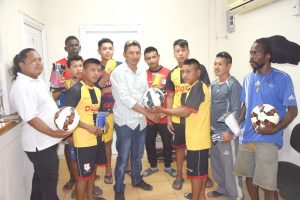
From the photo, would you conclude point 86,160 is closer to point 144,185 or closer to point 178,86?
point 144,185

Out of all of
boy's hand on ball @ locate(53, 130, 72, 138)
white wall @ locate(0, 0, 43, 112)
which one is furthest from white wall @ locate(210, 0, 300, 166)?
white wall @ locate(0, 0, 43, 112)

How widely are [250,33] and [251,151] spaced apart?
1931mm

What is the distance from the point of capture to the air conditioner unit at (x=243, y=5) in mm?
3039

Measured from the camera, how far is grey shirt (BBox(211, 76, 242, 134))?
243 cm

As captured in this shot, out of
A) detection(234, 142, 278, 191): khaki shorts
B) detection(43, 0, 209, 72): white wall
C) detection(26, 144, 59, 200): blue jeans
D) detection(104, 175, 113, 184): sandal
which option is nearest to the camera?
detection(234, 142, 278, 191): khaki shorts

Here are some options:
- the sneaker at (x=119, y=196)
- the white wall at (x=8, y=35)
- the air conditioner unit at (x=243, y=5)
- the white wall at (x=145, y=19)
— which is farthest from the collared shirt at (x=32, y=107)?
the air conditioner unit at (x=243, y=5)

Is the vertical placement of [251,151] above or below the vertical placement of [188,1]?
below

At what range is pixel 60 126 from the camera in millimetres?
1985

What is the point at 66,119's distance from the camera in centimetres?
198

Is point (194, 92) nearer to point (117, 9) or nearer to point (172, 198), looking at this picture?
point (172, 198)

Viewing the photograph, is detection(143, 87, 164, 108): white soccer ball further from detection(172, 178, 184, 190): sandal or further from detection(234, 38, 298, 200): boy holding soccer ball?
detection(172, 178, 184, 190): sandal

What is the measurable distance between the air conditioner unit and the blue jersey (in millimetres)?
1363

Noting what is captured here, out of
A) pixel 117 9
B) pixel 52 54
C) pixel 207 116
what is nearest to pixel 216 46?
pixel 117 9

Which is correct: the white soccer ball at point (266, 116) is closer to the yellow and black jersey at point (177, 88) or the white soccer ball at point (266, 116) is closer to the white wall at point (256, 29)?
the yellow and black jersey at point (177, 88)
